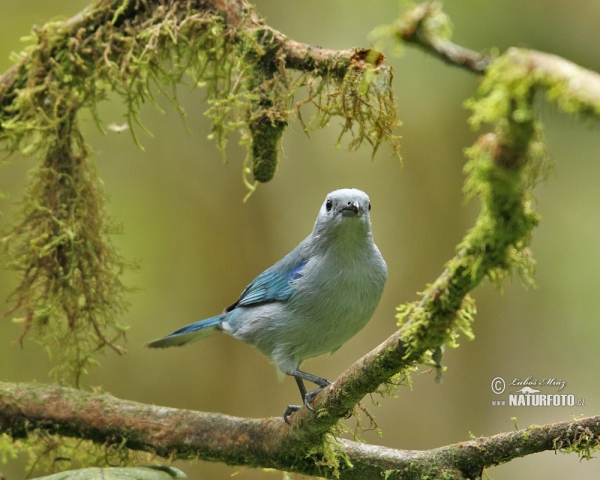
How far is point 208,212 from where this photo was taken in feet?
22.8

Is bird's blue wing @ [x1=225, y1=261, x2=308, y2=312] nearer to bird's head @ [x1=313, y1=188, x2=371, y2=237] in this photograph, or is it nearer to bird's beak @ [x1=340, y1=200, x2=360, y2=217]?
bird's head @ [x1=313, y1=188, x2=371, y2=237]

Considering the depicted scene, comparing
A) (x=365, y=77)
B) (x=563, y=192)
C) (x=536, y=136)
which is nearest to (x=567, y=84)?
(x=536, y=136)

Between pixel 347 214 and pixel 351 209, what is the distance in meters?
0.04

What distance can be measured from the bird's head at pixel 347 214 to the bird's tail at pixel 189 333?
1171 millimetres

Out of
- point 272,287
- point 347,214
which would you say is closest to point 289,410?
point 272,287

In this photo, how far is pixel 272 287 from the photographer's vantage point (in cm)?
384

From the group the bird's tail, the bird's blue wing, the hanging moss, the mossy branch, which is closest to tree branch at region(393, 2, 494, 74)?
the mossy branch

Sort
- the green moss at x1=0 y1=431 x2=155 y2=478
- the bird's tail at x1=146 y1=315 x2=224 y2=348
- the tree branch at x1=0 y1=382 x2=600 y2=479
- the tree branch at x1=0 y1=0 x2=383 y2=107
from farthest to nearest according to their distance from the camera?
the bird's tail at x1=146 y1=315 x2=224 y2=348 < the green moss at x1=0 y1=431 x2=155 y2=478 < the tree branch at x1=0 y1=0 x2=383 y2=107 < the tree branch at x1=0 y1=382 x2=600 y2=479

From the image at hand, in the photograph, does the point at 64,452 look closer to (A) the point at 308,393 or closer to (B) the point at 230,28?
(A) the point at 308,393

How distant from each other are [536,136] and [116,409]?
2.81m

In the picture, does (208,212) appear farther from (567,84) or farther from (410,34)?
(567,84)

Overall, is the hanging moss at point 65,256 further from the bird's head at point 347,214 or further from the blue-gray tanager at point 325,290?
the bird's head at point 347,214

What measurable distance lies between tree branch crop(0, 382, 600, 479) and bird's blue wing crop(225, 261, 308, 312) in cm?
72

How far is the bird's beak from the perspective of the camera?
3279 millimetres
